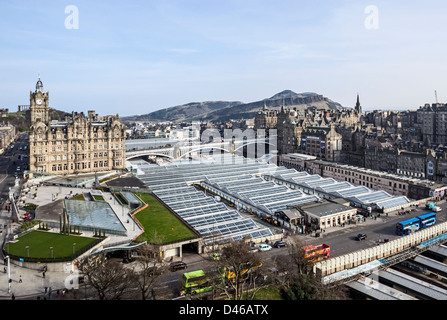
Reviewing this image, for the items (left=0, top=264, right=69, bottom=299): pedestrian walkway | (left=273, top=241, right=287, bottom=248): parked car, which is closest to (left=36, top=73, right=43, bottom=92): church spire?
(left=0, top=264, right=69, bottom=299): pedestrian walkway

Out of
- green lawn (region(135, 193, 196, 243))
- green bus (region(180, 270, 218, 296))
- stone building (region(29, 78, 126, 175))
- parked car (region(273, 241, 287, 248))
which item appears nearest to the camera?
green bus (region(180, 270, 218, 296))

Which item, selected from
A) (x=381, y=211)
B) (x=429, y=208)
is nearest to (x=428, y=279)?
(x=381, y=211)

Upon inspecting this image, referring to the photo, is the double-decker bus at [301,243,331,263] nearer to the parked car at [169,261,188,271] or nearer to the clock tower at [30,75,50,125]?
the parked car at [169,261,188,271]

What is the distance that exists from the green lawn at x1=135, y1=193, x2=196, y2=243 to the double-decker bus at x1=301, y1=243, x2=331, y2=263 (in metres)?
15.5

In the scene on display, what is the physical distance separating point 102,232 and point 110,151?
50.9 m

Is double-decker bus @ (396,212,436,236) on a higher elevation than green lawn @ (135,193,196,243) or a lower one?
lower

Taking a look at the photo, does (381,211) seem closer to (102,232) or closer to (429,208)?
(429,208)

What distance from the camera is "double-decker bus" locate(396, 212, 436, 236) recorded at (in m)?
56.2

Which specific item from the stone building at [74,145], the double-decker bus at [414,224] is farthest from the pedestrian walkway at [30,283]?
the stone building at [74,145]

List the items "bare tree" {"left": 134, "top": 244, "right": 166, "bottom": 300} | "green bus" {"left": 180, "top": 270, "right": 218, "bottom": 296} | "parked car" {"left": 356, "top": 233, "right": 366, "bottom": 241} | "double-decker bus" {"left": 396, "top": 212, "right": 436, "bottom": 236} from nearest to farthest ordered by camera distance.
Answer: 1. "bare tree" {"left": 134, "top": 244, "right": 166, "bottom": 300}
2. "green bus" {"left": 180, "top": 270, "right": 218, "bottom": 296}
3. "parked car" {"left": 356, "top": 233, "right": 366, "bottom": 241}
4. "double-decker bus" {"left": 396, "top": 212, "right": 436, "bottom": 236}

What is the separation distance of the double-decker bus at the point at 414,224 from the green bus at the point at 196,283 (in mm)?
34909

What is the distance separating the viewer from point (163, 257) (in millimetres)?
45281

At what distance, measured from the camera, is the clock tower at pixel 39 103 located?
328ft

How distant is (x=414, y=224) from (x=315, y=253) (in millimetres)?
23790
